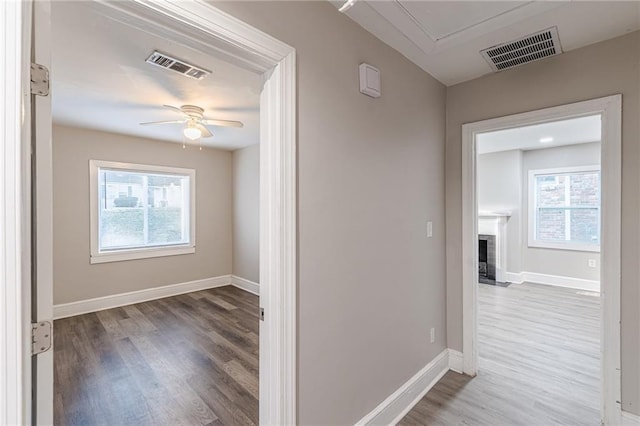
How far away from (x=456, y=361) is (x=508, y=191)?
460 cm

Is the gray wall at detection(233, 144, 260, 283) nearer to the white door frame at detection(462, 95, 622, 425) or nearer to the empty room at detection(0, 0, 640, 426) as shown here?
the empty room at detection(0, 0, 640, 426)

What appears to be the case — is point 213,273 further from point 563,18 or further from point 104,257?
point 563,18

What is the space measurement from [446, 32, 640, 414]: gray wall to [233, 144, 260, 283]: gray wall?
3300 mm

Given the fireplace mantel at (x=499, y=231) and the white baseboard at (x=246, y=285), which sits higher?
the fireplace mantel at (x=499, y=231)

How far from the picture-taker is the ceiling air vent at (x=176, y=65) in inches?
85.1

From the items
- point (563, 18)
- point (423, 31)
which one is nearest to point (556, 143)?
point (563, 18)

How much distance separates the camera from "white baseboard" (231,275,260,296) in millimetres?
5116

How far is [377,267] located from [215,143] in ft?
13.2

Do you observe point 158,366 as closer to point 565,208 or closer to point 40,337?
point 40,337

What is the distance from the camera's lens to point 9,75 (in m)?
0.77

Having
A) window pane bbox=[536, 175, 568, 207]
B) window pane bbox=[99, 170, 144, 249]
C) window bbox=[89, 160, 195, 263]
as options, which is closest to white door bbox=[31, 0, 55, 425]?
window bbox=[89, 160, 195, 263]

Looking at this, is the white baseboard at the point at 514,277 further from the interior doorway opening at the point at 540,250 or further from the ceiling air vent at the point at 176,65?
the ceiling air vent at the point at 176,65

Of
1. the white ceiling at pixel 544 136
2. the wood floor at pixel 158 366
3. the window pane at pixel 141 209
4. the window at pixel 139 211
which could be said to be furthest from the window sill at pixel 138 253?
the white ceiling at pixel 544 136

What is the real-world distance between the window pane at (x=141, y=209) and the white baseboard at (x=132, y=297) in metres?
0.73
